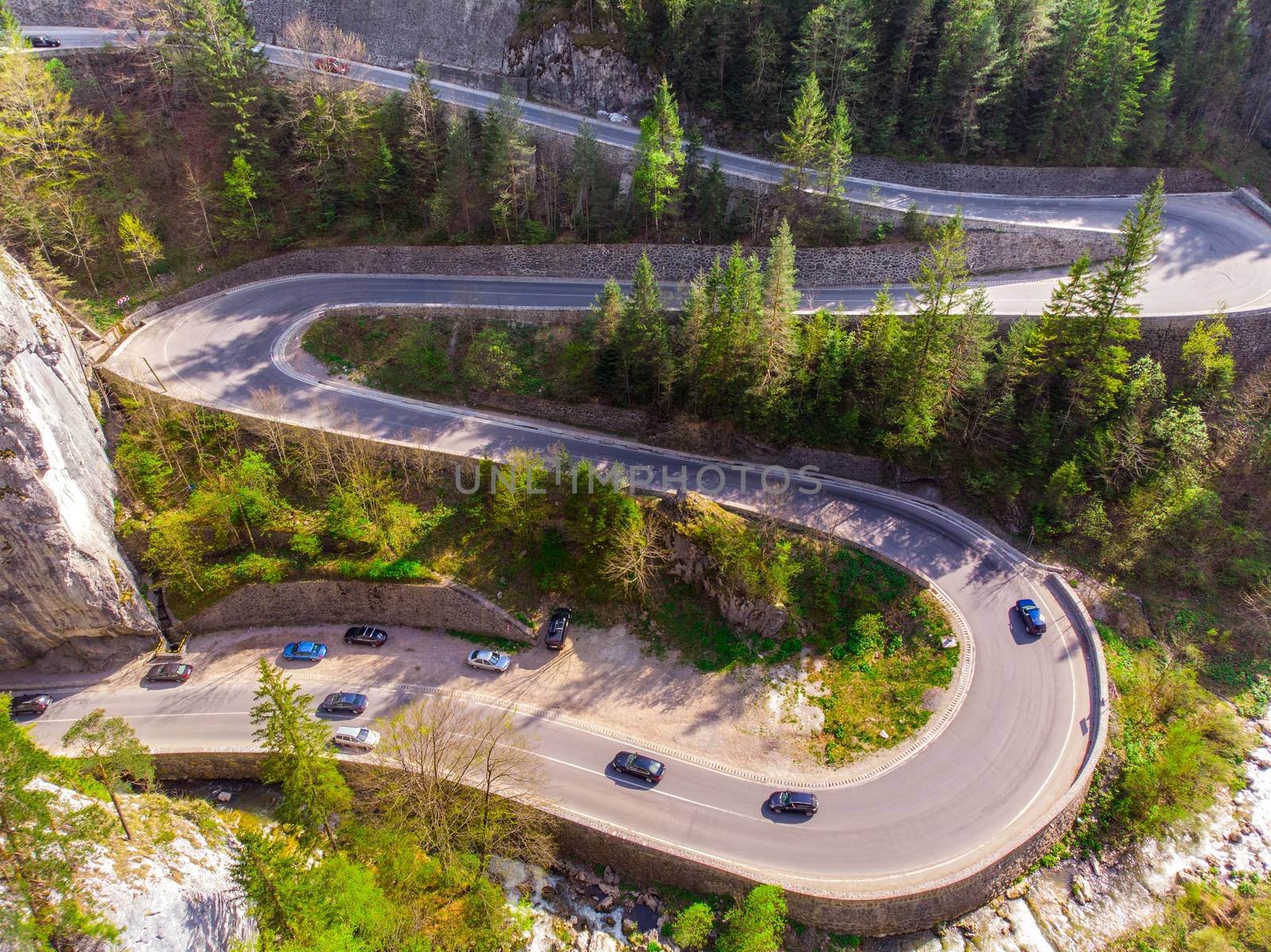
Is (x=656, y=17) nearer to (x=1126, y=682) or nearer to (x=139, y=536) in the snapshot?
(x=139, y=536)

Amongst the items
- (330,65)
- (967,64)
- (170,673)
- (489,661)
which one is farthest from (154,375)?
(967,64)

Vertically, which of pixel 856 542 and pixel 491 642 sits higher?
pixel 856 542

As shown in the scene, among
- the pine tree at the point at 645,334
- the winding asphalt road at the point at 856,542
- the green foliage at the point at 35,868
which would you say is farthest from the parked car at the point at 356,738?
the pine tree at the point at 645,334

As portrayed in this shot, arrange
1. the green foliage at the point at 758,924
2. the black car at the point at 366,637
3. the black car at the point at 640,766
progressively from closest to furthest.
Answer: the green foliage at the point at 758,924, the black car at the point at 640,766, the black car at the point at 366,637

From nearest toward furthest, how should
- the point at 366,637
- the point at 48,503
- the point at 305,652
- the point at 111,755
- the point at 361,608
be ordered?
the point at 111,755, the point at 48,503, the point at 305,652, the point at 366,637, the point at 361,608

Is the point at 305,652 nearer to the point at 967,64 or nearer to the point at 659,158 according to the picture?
the point at 659,158

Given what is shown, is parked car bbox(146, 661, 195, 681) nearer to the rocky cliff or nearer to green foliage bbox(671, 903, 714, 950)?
the rocky cliff

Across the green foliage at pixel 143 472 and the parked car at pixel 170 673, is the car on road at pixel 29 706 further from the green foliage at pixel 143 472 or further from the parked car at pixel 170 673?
the green foliage at pixel 143 472
